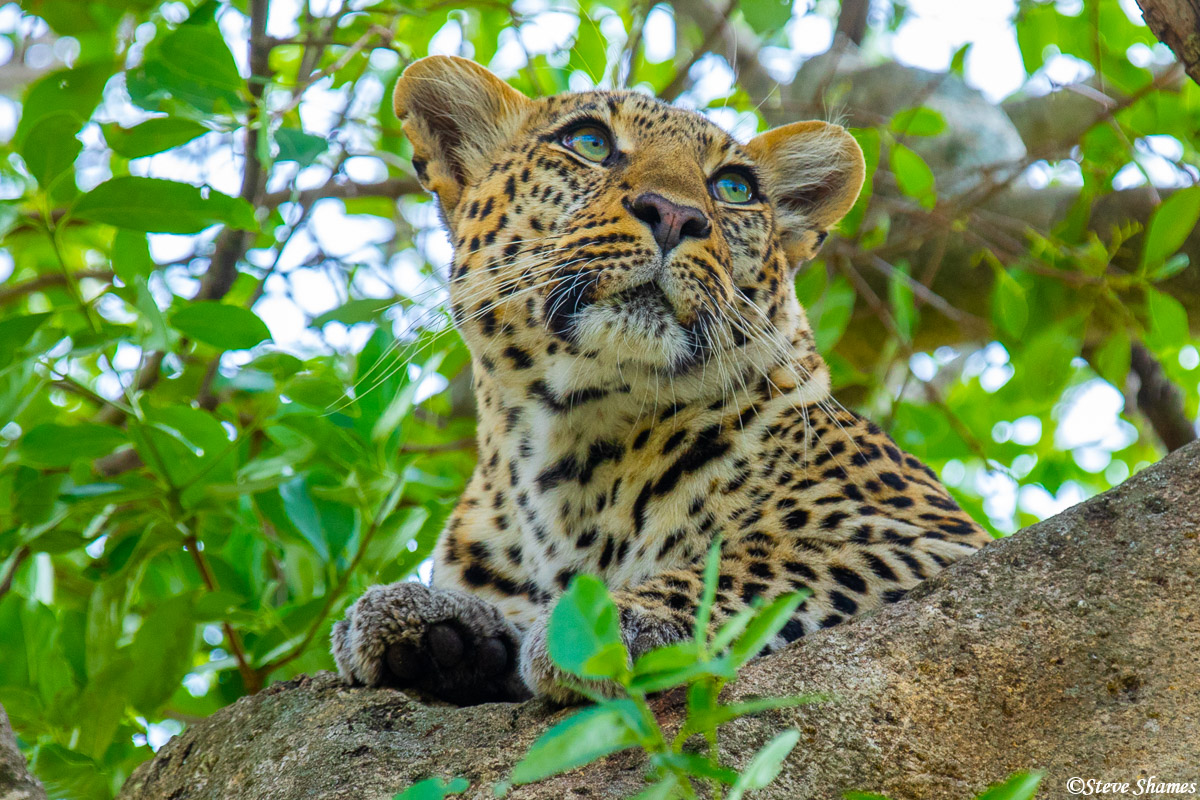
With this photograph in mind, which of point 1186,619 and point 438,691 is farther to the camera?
point 438,691

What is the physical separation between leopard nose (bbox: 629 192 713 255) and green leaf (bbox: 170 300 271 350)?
4.74 feet

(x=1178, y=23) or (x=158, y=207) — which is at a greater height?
(x=158, y=207)

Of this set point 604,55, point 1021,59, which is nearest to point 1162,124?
point 1021,59

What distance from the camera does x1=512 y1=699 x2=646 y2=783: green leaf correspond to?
1.80 m

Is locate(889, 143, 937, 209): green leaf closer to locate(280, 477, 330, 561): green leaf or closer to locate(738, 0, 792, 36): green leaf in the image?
locate(738, 0, 792, 36): green leaf

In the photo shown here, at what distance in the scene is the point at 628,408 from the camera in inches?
189

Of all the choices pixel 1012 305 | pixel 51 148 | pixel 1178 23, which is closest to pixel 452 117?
pixel 51 148

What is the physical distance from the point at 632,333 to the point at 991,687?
76.8 inches

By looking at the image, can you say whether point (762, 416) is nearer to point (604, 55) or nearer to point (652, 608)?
point (652, 608)

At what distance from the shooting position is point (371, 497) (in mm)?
5066

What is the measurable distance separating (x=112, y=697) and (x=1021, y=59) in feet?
17.3

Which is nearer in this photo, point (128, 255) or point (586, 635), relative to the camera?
point (586, 635)

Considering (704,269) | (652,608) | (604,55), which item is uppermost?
(604,55)

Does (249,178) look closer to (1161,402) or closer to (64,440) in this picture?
(64,440)
